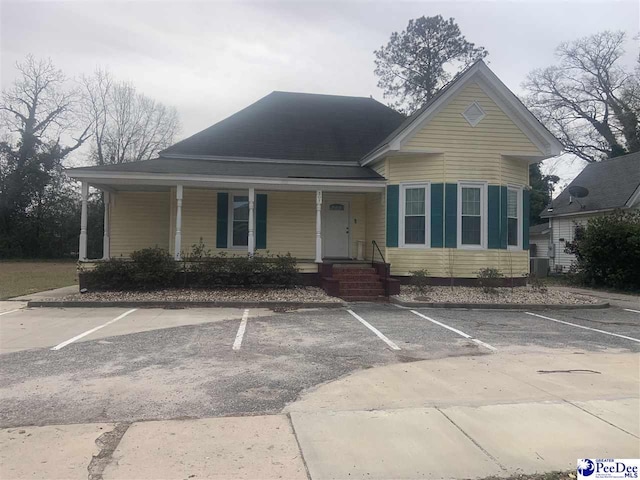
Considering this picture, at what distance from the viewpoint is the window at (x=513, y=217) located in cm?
1466

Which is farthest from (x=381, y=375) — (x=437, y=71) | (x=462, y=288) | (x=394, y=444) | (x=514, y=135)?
(x=437, y=71)

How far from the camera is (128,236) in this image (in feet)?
51.8

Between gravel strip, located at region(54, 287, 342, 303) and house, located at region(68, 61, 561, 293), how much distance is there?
40.5 inches

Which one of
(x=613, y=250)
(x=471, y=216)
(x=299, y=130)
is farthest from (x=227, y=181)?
(x=613, y=250)

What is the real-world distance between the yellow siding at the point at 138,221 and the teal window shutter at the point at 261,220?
3.24 m

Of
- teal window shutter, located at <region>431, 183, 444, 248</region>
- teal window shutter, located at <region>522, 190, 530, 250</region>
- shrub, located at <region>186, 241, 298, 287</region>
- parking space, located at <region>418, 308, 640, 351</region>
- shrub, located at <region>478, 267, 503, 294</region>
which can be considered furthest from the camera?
→ teal window shutter, located at <region>522, 190, 530, 250</region>

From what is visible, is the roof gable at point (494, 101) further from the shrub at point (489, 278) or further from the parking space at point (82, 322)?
the parking space at point (82, 322)

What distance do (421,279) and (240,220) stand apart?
20.5 feet

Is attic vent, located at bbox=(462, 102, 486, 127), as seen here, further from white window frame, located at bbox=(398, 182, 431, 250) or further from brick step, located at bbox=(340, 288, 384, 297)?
brick step, located at bbox=(340, 288, 384, 297)

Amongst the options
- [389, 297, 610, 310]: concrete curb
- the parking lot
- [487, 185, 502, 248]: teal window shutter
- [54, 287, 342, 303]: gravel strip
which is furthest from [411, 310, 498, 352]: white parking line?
[487, 185, 502, 248]: teal window shutter

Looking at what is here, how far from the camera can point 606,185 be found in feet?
78.5

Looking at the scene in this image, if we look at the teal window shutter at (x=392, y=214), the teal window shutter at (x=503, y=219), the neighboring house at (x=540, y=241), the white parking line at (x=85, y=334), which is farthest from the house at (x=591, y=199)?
the white parking line at (x=85, y=334)

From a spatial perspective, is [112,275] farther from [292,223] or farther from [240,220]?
[292,223]

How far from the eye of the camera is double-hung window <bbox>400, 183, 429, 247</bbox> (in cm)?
1424
